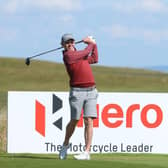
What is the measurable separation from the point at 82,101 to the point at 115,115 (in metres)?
3.08

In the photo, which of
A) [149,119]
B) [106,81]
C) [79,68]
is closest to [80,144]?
[149,119]

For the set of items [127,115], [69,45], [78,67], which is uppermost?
[69,45]

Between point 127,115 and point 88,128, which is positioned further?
point 127,115

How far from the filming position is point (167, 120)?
14531 millimetres

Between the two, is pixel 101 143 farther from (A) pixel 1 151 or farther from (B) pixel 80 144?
(A) pixel 1 151

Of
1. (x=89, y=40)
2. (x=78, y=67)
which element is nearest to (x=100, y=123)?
(x=89, y=40)

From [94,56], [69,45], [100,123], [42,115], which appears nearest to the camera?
[69,45]

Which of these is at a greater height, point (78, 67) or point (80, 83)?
point (78, 67)

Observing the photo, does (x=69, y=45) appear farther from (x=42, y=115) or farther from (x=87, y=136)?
(x=42, y=115)

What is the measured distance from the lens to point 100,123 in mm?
14266

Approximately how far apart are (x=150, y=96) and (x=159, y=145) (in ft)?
2.72

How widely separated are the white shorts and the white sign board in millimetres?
2811

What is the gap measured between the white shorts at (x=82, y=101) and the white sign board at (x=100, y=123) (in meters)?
2.81

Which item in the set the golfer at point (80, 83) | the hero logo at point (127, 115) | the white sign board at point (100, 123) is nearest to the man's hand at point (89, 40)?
the golfer at point (80, 83)
